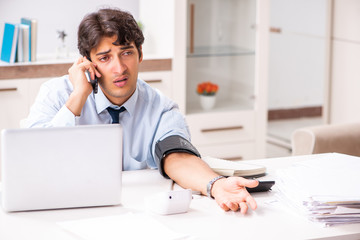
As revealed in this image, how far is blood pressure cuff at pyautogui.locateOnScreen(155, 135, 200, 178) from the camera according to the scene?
2.18m

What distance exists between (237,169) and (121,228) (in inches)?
23.6

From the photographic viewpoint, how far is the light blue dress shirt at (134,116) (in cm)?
231

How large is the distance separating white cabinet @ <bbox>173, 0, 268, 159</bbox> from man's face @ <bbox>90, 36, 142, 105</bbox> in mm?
1730

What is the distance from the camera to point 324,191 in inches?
69.4

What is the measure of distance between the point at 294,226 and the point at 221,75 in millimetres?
2647

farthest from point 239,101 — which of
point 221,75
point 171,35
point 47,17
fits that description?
point 47,17

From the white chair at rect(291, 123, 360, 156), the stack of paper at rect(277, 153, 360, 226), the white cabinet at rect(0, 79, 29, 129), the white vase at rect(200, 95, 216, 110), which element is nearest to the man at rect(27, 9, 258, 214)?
the stack of paper at rect(277, 153, 360, 226)

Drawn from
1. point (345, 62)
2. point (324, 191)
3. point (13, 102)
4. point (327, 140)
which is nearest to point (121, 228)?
point (324, 191)

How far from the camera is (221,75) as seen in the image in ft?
14.1

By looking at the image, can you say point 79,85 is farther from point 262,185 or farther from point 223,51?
point 223,51

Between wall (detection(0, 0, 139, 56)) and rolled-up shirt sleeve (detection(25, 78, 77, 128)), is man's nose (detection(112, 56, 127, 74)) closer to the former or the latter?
rolled-up shirt sleeve (detection(25, 78, 77, 128))

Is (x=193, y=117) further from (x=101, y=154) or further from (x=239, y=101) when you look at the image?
(x=101, y=154)

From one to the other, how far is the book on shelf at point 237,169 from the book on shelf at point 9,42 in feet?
6.11

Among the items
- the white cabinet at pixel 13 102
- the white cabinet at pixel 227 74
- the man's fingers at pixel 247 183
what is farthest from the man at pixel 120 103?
the white cabinet at pixel 227 74
